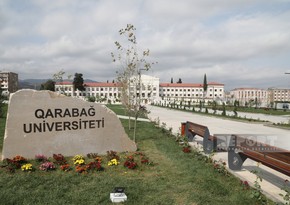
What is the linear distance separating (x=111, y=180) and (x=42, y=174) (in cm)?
157

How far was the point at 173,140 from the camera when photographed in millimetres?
11484

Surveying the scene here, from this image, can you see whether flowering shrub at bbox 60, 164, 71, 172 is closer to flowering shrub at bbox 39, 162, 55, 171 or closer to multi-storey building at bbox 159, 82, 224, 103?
flowering shrub at bbox 39, 162, 55, 171

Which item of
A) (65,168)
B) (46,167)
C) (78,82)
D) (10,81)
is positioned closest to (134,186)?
(65,168)

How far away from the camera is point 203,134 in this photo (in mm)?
10172

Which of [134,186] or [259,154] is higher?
[259,154]

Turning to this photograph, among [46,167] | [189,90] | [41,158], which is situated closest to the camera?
[46,167]

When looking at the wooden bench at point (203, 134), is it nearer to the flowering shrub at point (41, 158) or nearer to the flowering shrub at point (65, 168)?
the flowering shrub at point (65, 168)

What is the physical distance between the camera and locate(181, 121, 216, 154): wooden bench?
365 inches

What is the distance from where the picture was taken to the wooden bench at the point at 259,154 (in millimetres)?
5383

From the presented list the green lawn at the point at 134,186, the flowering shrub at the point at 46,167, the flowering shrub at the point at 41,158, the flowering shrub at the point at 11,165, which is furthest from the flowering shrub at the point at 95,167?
the flowering shrub at the point at 11,165

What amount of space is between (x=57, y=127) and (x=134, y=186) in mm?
3372

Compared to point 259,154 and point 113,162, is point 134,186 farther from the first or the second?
point 259,154

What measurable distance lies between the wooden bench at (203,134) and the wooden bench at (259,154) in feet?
5.53

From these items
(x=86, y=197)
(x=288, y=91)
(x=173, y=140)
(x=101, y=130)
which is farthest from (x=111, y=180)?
(x=288, y=91)
